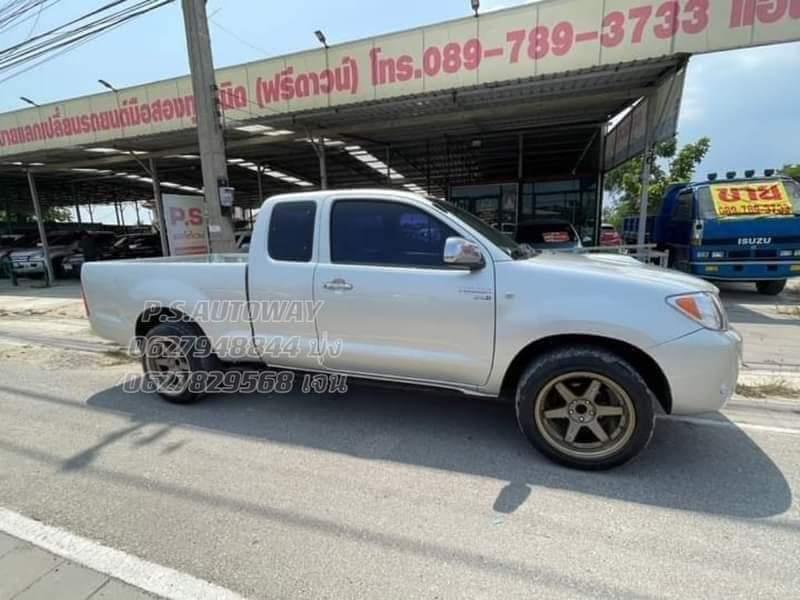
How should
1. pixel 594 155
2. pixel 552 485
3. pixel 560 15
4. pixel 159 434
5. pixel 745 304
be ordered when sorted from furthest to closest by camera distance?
pixel 594 155
pixel 745 304
pixel 560 15
pixel 159 434
pixel 552 485

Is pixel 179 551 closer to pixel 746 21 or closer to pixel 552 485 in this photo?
pixel 552 485

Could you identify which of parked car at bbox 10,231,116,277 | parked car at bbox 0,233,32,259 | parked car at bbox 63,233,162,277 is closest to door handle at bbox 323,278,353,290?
parked car at bbox 63,233,162,277

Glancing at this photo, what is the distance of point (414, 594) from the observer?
6.28ft

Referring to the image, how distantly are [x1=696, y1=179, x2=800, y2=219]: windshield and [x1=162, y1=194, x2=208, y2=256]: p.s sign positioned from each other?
9.71 m

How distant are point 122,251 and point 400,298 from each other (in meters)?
16.8

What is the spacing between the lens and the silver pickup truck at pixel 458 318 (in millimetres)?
2645

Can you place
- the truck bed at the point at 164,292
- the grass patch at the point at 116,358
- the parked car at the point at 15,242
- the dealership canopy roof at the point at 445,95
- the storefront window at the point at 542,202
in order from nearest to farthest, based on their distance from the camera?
the truck bed at the point at 164,292 → the grass patch at the point at 116,358 → the dealership canopy roof at the point at 445,95 → the storefront window at the point at 542,202 → the parked car at the point at 15,242

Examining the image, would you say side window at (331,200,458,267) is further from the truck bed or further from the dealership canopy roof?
the dealership canopy roof

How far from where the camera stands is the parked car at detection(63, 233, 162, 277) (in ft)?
52.5

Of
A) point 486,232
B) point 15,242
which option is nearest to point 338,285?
point 486,232

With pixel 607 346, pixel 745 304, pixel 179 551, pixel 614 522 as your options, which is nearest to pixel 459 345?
pixel 607 346

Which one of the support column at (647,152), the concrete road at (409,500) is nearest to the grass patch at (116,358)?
the concrete road at (409,500)

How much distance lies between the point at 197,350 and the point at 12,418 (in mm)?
1851

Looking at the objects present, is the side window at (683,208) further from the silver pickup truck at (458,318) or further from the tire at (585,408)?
the tire at (585,408)
